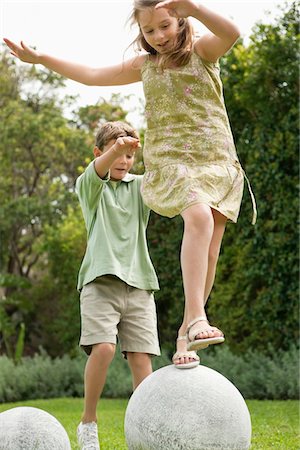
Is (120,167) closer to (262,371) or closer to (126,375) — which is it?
(262,371)

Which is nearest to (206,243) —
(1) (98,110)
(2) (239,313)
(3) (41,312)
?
(2) (239,313)

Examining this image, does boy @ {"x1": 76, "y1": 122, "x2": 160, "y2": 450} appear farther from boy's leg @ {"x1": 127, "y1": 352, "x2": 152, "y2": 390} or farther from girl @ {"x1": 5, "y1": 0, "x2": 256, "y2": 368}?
girl @ {"x1": 5, "y1": 0, "x2": 256, "y2": 368}

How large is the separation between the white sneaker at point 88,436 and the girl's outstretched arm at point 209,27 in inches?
93.1

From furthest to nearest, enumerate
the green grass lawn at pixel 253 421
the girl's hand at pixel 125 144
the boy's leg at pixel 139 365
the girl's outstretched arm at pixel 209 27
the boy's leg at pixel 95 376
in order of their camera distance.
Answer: the green grass lawn at pixel 253 421 < the boy's leg at pixel 139 365 < the boy's leg at pixel 95 376 < the girl's hand at pixel 125 144 < the girl's outstretched arm at pixel 209 27

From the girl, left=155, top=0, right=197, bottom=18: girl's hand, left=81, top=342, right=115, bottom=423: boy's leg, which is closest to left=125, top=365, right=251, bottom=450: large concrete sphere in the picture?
the girl

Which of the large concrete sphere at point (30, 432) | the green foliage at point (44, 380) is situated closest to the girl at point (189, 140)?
the large concrete sphere at point (30, 432)

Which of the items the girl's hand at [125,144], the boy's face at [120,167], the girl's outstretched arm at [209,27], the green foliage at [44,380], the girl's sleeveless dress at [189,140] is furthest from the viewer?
the green foliage at [44,380]

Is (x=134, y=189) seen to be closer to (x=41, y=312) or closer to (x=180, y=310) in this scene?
(x=180, y=310)

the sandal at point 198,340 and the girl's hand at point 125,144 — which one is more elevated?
the girl's hand at point 125,144

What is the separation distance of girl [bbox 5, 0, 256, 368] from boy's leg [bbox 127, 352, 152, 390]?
0.71 m

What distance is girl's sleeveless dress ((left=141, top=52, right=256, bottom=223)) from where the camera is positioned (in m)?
4.38

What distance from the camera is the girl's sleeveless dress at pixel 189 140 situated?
172 inches

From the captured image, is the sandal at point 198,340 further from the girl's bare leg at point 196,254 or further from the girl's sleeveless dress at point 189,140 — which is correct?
the girl's sleeveless dress at point 189,140

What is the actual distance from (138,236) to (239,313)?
519cm
